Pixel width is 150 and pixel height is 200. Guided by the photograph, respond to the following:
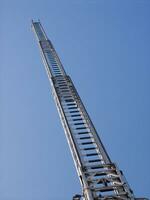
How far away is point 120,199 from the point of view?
16609 mm

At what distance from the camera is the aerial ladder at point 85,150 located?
680 inches

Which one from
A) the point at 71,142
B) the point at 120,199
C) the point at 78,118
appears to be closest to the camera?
the point at 120,199

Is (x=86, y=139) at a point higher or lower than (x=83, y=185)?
higher

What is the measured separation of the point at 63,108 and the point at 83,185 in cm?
980

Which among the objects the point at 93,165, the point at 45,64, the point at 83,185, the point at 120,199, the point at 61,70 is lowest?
the point at 120,199

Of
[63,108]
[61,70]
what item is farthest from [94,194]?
[61,70]

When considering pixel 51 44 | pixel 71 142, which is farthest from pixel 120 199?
pixel 51 44

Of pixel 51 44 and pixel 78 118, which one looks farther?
pixel 51 44

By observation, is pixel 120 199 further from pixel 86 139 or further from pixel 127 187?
pixel 86 139

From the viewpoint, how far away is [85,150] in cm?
2139

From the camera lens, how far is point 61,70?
122 ft

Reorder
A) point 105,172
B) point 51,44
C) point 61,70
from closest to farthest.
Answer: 1. point 105,172
2. point 61,70
3. point 51,44

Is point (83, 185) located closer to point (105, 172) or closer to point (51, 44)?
point (105, 172)

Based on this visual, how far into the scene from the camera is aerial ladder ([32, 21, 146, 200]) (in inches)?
680
